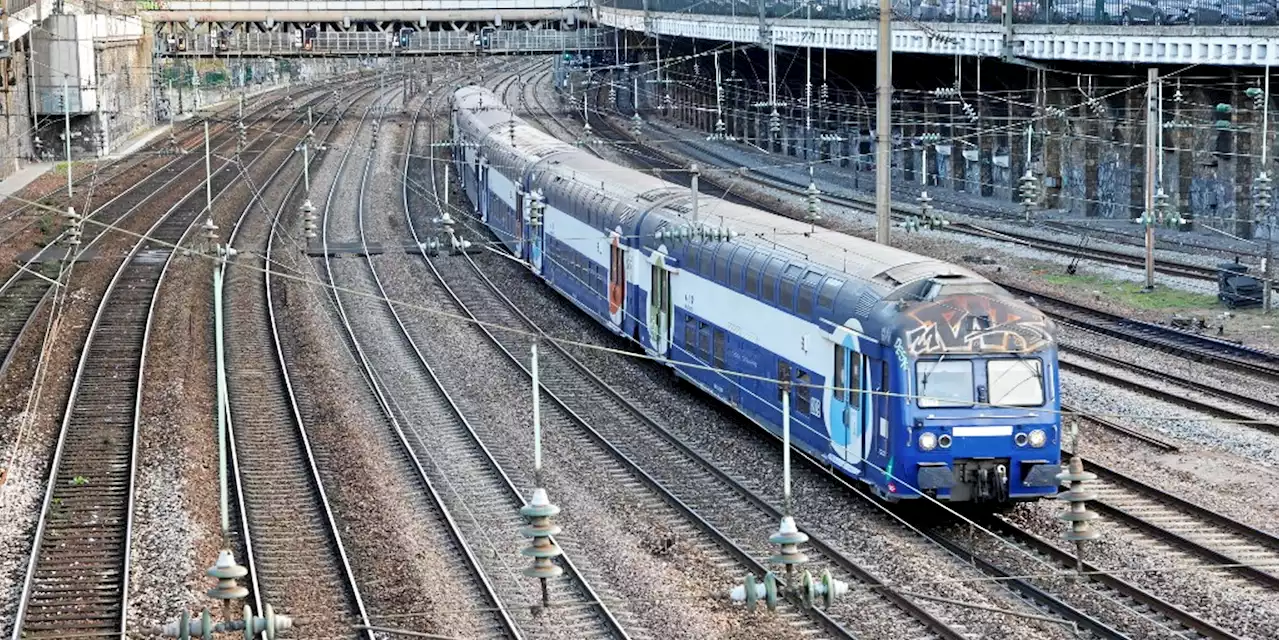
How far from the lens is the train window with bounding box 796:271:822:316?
987 inches

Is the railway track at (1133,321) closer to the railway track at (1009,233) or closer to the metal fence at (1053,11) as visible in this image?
the railway track at (1009,233)

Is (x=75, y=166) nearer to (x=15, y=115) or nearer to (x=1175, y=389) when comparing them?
(x=15, y=115)

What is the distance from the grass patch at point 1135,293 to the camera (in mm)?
40375

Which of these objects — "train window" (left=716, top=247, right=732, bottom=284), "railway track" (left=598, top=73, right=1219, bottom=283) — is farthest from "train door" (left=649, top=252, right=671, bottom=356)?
"railway track" (left=598, top=73, right=1219, bottom=283)

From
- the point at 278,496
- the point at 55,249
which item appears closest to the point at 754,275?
the point at 278,496

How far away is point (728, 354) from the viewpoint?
28.8 meters

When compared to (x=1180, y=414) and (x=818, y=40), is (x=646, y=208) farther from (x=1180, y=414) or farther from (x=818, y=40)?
(x=818, y=40)

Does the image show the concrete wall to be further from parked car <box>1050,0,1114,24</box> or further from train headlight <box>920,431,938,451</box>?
train headlight <box>920,431,938,451</box>

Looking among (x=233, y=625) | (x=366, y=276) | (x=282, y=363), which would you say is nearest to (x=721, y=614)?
(x=233, y=625)

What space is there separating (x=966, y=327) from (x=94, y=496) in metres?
11.7

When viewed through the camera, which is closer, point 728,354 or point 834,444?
point 834,444

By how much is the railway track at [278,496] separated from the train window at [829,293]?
21.6 feet

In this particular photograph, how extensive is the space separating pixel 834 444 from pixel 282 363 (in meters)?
14.5

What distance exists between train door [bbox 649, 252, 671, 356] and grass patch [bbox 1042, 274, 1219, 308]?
12.2 metres
